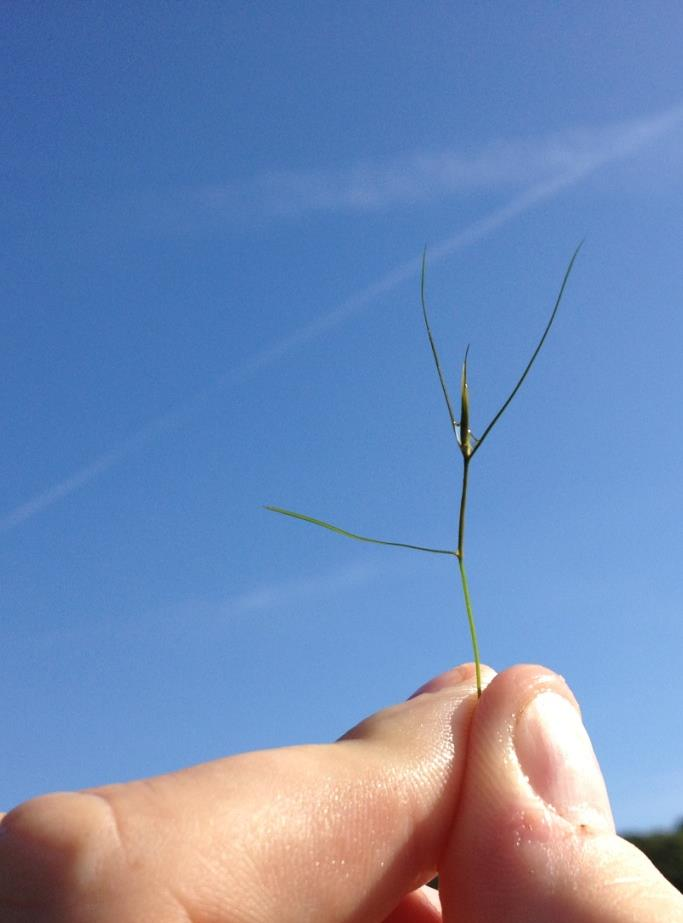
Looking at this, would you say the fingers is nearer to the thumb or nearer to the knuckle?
the knuckle

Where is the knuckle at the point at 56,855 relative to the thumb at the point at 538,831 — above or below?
above

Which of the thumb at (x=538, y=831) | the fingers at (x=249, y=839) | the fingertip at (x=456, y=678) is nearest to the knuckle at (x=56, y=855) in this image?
the fingers at (x=249, y=839)

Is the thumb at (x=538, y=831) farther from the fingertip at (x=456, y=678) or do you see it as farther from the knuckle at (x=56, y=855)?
the knuckle at (x=56, y=855)

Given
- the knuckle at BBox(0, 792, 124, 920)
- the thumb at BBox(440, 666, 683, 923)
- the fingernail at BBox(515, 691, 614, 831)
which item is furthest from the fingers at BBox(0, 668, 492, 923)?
the fingernail at BBox(515, 691, 614, 831)

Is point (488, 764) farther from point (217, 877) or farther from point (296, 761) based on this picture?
point (217, 877)

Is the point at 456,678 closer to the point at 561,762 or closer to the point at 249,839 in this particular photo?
the point at 561,762

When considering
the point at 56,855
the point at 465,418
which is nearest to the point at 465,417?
the point at 465,418

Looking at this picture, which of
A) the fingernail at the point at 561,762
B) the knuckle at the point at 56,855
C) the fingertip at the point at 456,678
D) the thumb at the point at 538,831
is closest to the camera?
the knuckle at the point at 56,855

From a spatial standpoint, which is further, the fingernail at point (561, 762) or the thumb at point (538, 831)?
the fingernail at point (561, 762)
